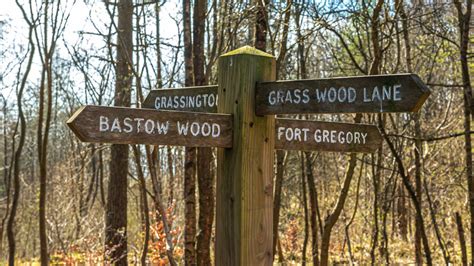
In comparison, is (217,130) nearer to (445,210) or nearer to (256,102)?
(256,102)

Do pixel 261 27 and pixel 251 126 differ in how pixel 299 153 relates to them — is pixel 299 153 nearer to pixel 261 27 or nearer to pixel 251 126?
pixel 261 27

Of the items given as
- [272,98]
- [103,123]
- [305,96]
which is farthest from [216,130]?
[103,123]

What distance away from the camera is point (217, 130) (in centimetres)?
302

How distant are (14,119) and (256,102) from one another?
84.6 ft

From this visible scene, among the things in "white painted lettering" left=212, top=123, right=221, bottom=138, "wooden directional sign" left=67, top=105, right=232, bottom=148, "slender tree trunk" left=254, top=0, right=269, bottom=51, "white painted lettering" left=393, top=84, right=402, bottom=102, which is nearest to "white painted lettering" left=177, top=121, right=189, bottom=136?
"wooden directional sign" left=67, top=105, right=232, bottom=148

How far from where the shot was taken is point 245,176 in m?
3.05

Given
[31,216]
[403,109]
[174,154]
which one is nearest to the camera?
[403,109]

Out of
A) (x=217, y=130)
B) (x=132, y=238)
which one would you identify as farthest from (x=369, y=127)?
(x=132, y=238)

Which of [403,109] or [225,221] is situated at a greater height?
[403,109]

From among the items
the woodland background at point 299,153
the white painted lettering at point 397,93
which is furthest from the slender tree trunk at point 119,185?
the white painted lettering at point 397,93

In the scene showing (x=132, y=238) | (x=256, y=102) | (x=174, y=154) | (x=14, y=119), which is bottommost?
(x=132, y=238)

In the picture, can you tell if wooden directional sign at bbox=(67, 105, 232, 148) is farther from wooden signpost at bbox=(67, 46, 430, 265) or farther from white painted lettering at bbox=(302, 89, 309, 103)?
white painted lettering at bbox=(302, 89, 309, 103)

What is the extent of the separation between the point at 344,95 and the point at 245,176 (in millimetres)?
614

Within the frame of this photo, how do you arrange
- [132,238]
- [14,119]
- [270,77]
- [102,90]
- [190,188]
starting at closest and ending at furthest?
[270,77], [190,188], [102,90], [132,238], [14,119]
